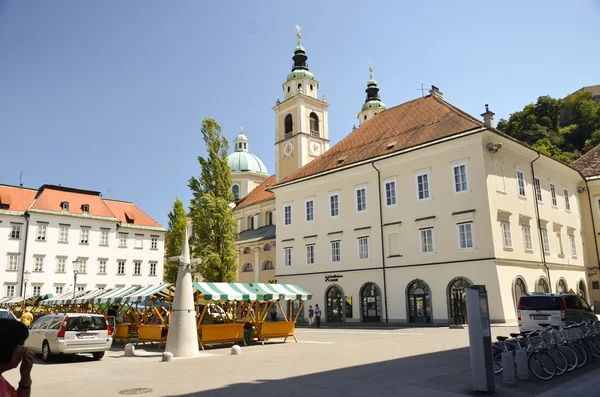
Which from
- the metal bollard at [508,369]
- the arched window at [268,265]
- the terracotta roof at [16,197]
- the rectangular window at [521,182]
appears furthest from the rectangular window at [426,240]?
the terracotta roof at [16,197]

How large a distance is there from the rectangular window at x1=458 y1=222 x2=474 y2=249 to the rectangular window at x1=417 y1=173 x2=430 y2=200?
126 inches

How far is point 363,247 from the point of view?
35.2m

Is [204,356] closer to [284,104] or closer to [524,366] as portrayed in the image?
[524,366]

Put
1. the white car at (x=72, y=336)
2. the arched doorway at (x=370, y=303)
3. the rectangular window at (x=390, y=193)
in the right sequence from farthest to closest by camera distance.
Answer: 1. the rectangular window at (x=390, y=193)
2. the arched doorway at (x=370, y=303)
3. the white car at (x=72, y=336)

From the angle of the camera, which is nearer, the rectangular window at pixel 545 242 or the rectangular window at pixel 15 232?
the rectangular window at pixel 545 242

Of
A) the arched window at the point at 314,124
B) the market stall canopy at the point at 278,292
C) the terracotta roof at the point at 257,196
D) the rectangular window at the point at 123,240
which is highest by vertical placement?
the arched window at the point at 314,124

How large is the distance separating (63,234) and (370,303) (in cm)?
3314

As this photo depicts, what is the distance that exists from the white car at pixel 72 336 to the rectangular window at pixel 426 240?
20.8 meters

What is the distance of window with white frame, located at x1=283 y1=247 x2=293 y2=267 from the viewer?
4084 cm

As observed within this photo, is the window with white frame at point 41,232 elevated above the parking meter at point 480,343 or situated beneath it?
elevated above

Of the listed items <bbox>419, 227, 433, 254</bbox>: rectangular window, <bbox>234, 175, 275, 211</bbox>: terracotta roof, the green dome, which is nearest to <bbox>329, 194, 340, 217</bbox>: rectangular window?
<bbox>419, 227, 433, 254</bbox>: rectangular window

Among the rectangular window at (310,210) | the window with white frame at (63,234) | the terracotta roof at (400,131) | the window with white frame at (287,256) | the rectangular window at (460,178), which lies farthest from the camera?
the window with white frame at (63,234)

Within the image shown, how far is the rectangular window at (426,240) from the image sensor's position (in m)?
31.5

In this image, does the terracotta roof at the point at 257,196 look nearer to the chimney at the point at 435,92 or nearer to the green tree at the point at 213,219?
the green tree at the point at 213,219
